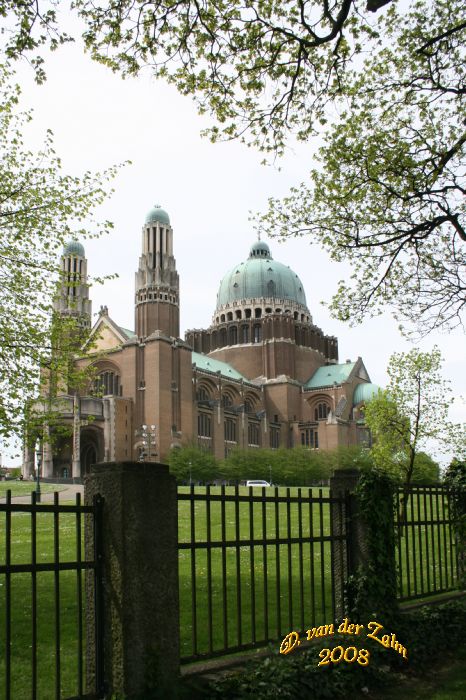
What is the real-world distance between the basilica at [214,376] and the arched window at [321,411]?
13cm

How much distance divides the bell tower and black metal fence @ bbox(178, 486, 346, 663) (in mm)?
54898

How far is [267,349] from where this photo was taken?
89.4m

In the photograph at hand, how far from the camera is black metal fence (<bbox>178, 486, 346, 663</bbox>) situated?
18.4 feet

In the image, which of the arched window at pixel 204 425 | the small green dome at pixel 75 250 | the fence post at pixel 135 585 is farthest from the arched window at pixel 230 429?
the fence post at pixel 135 585

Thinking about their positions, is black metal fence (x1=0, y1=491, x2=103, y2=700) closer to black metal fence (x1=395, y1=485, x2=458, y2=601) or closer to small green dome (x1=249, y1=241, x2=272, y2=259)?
black metal fence (x1=395, y1=485, x2=458, y2=601)

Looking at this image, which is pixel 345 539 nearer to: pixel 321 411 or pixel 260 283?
pixel 321 411

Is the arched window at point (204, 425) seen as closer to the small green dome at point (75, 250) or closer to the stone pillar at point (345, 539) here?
the small green dome at point (75, 250)

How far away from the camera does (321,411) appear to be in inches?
3472

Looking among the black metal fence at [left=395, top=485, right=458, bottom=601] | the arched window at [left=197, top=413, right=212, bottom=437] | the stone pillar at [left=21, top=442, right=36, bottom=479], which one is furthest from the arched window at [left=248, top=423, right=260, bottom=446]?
the black metal fence at [left=395, top=485, right=458, bottom=601]

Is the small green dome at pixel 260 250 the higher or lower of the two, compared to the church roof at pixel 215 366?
higher

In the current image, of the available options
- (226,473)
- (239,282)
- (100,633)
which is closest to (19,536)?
(100,633)

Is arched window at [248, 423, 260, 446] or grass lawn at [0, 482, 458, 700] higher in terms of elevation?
arched window at [248, 423, 260, 446]

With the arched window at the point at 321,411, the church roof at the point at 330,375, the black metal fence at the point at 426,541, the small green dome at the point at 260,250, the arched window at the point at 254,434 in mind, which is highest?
the small green dome at the point at 260,250

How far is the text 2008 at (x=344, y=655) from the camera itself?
6.38 m
